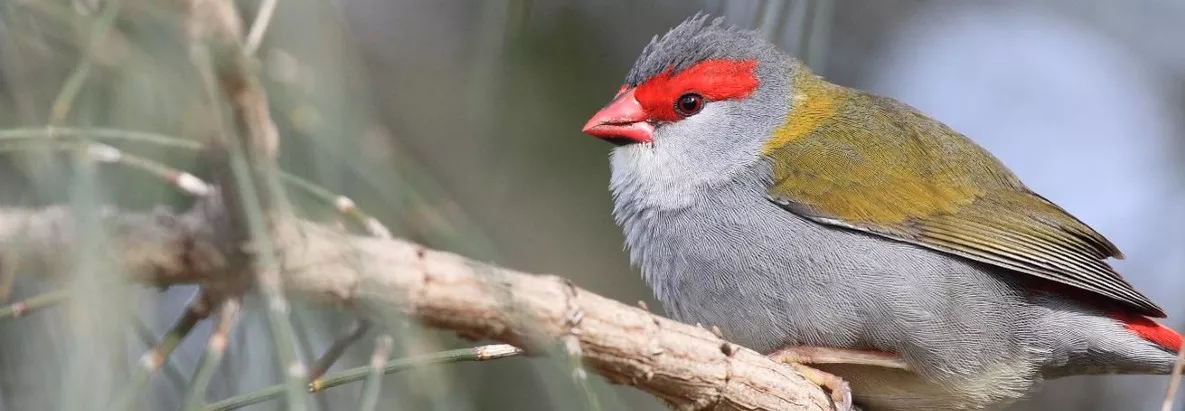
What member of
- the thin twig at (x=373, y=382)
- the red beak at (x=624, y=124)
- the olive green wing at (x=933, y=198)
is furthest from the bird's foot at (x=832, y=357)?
the thin twig at (x=373, y=382)

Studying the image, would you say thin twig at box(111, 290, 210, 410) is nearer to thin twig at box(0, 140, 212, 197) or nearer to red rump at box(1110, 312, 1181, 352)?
thin twig at box(0, 140, 212, 197)

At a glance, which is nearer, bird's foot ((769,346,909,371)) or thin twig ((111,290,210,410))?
thin twig ((111,290,210,410))

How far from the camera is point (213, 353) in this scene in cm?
147

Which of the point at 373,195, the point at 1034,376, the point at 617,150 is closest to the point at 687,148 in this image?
the point at 617,150

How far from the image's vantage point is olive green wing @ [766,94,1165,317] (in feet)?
10.5

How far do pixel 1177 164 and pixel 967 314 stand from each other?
2.13 m

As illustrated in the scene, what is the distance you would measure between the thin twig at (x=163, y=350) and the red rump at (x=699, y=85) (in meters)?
2.28

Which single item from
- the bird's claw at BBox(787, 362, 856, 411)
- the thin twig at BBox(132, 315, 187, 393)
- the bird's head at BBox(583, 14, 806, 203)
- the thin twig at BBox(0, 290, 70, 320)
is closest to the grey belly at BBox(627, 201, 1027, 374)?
the bird's claw at BBox(787, 362, 856, 411)

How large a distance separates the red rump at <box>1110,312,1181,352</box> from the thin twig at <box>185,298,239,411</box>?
2.77 meters

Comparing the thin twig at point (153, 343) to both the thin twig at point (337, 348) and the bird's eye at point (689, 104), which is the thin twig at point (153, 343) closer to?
the thin twig at point (337, 348)

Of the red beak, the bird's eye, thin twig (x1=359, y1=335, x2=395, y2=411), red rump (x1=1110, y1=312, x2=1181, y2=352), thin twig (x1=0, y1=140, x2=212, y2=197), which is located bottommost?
thin twig (x1=359, y1=335, x2=395, y2=411)

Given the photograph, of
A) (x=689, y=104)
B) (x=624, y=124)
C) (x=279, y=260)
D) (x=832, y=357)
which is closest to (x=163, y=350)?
(x=279, y=260)

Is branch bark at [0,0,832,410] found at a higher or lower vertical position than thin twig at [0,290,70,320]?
higher

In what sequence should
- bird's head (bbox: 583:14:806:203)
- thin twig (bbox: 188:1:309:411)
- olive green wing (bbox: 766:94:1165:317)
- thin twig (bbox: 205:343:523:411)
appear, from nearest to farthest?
thin twig (bbox: 188:1:309:411), thin twig (bbox: 205:343:523:411), olive green wing (bbox: 766:94:1165:317), bird's head (bbox: 583:14:806:203)
